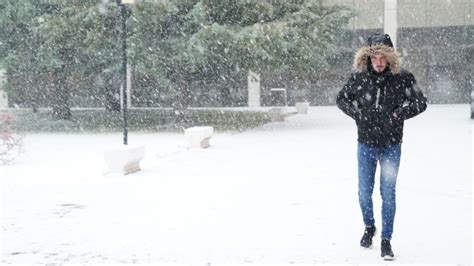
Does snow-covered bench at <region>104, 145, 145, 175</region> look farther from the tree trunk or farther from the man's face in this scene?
the tree trunk

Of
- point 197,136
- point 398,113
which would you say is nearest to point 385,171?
point 398,113

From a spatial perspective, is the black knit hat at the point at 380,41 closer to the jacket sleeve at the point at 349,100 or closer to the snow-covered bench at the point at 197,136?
the jacket sleeve at the point at 349,100

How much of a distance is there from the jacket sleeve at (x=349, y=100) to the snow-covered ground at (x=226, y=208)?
1291 mm

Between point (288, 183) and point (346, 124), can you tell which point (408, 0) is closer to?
point (346, 124)

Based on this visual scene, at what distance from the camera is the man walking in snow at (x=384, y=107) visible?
506 cm

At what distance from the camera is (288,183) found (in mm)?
9211

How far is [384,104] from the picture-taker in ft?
16.8

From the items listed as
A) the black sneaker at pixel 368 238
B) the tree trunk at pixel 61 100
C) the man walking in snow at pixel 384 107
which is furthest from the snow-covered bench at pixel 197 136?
the tree trunk at pixel 61 100

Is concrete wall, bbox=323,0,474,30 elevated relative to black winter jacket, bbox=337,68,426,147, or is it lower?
elevated

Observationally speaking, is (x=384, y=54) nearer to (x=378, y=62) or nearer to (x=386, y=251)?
(x=378, y=62)

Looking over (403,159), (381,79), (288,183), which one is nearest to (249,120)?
(403,159)

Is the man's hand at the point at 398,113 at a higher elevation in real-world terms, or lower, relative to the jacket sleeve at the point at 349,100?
lower

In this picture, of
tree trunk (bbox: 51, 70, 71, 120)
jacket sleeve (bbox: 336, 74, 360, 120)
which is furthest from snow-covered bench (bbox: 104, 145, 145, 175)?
tree trunk (bbox: 51, 70, 71, 120)

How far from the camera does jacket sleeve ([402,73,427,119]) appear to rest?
500cm
